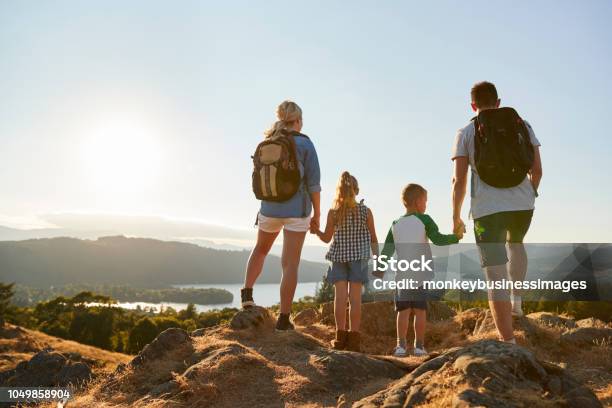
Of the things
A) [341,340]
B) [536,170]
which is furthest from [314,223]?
[536,170]

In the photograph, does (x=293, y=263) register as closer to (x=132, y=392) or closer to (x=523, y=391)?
A: (x=132, y=392)

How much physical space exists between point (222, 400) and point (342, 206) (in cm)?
334

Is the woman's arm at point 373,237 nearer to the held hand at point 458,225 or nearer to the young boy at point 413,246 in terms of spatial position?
the young boy at point 413,246

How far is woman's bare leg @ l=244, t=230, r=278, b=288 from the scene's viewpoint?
752cm

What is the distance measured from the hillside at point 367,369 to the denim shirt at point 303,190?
5.75ft

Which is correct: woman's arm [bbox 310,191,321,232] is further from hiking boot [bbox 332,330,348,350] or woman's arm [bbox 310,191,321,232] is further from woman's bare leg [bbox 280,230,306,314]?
hiking boot [bbox 332,330,348,350]

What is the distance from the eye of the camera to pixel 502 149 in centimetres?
544

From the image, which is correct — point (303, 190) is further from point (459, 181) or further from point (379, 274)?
point (459, 181)

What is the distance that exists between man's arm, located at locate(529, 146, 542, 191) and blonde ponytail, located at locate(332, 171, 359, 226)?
9.12 feet

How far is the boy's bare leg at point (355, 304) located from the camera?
755cm

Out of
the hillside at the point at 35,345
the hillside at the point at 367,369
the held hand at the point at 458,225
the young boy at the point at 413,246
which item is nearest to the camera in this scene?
the hillside at the point at 367,369

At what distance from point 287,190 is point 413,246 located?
205 cm

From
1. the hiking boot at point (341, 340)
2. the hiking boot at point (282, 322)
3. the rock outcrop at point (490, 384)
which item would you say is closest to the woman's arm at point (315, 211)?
the hiking boot at point (282, 322)

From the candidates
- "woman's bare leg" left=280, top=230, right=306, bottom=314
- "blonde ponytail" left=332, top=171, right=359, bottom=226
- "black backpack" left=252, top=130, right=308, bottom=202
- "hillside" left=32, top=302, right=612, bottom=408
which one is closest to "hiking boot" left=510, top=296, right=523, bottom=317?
"hillside" left=32, top=302, right=612, bottom=408
